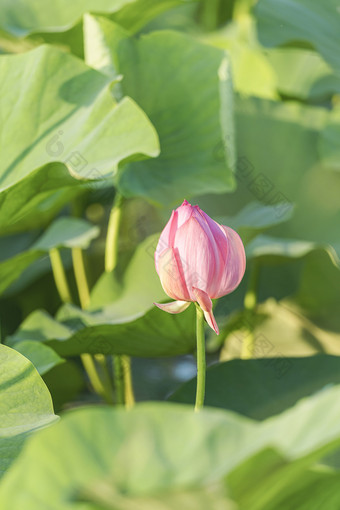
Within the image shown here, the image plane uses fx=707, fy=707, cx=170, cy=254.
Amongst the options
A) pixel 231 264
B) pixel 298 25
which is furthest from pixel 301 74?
pixel 231 264

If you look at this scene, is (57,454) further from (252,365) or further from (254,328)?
(254,328)

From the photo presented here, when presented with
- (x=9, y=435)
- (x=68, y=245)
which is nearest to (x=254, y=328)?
(x=68, y=245)

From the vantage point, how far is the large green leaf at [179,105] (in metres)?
0.80

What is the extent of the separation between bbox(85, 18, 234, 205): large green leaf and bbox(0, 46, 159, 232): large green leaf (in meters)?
0.09

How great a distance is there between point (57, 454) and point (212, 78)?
24.2 inches

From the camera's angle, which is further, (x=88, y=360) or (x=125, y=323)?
(x=88, y=360)

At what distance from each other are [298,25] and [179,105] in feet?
0.85

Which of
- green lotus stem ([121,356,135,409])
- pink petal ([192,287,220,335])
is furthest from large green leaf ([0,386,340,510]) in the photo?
green lotus stem ([121,356,135,409])

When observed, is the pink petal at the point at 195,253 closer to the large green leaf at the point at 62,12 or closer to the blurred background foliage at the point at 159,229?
the blurred background foliage at the point at 159,229

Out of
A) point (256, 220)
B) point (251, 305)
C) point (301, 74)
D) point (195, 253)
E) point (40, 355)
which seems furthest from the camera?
point (301, 74)

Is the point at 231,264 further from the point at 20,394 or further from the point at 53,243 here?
the point at 53,243

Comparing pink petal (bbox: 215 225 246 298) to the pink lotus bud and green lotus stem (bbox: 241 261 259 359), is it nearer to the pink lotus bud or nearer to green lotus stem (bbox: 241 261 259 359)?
the pink lotus bud

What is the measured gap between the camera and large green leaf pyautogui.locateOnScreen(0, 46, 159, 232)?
0.62 metres

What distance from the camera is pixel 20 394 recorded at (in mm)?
503
